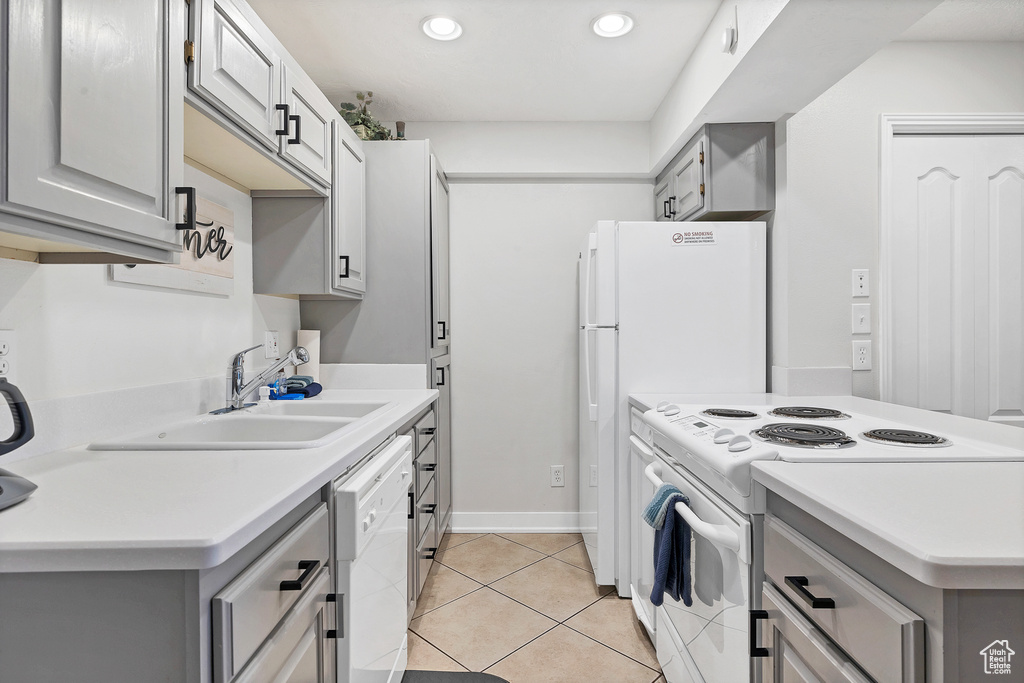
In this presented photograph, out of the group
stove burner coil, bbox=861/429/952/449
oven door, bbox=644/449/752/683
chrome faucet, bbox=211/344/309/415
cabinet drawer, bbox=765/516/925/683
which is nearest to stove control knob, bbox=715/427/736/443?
oven door, bbox=644/449/752/683

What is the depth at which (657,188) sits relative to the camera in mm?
2998

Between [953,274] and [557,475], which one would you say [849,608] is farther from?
[557,475]

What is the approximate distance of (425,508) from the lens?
88.7 inches

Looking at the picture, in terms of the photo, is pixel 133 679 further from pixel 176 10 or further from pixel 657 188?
pixel 657 188

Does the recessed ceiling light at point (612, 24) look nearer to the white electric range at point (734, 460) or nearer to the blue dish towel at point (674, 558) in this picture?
the white electric range at point (734, 460)

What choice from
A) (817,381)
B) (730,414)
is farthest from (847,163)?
(730,414)

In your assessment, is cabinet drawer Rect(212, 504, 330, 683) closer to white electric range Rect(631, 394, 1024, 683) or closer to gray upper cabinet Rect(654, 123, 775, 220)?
white electric range Rect(631, 394, 1024, 683)

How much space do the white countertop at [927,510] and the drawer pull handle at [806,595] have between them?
14 cm

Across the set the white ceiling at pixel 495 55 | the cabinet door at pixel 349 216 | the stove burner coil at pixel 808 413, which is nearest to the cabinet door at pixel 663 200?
the white ceiling at pixel 495 55

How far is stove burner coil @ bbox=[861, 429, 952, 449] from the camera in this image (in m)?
1.18

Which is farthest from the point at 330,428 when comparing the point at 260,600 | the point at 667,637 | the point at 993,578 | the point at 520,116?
the point at 520,116

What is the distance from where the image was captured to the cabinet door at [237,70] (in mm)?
1206

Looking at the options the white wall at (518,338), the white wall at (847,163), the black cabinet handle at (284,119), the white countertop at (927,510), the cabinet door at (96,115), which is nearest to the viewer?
the white countertop at (927,510)

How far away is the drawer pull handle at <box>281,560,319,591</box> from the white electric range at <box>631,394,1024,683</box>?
0.86 meters
